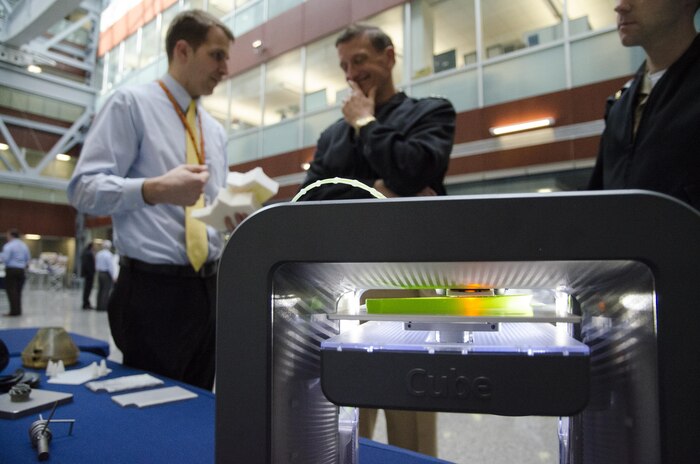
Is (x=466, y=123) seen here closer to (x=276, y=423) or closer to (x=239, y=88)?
(x=239, y=88)

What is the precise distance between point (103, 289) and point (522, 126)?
716 centimetres

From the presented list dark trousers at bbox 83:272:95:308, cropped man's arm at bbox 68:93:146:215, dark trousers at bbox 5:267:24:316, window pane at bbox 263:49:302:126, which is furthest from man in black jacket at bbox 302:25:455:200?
dark trousers at bbox 83:272:95:308

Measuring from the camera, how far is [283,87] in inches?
303

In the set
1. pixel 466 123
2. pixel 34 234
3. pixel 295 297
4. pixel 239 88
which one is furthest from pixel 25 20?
pixel 34 234

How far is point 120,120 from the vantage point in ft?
4.03

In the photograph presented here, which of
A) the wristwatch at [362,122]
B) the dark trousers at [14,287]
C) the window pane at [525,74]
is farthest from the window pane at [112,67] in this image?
the wristwatch at [362,122]

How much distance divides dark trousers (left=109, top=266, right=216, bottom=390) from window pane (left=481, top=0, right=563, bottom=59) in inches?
203

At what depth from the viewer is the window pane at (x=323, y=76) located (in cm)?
700

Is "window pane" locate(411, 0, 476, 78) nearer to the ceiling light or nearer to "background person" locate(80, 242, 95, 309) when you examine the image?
the ceiling light

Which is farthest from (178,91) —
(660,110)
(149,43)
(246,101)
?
(149,43)

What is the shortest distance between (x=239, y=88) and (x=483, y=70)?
15.6 feet

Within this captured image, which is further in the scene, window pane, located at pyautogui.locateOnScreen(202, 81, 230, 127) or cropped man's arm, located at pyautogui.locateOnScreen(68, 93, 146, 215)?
window pane, located at pyautogui.locateOnScreen(202, 81, 230, 127)

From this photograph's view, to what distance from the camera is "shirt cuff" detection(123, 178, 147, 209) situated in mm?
1090

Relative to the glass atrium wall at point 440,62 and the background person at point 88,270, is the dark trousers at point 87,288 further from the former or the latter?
the glass atrium wall at point 440,62
